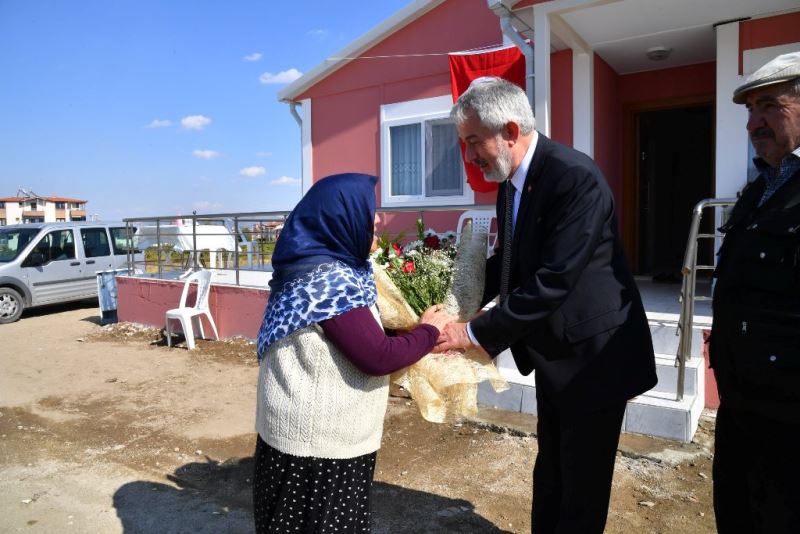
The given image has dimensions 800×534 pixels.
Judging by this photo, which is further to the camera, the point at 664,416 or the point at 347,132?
the point at 347,132

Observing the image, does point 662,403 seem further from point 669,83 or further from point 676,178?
point 676,178

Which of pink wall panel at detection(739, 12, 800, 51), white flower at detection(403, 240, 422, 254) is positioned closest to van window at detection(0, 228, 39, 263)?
white flower at detection(403, 240, 422, 254)

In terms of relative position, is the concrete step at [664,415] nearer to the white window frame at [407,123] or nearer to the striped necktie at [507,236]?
the striped necktie at [507,236]

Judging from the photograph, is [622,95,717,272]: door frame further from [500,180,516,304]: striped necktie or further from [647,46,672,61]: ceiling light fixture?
[500,180,516,304]: striped necktie

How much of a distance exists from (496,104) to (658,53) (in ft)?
19.1

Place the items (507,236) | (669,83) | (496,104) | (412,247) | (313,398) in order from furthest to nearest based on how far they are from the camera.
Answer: (669,83) < (412,247) < (507,236) < (496,104) < (313,398)

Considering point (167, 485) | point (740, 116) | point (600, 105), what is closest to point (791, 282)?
point (167, 485)

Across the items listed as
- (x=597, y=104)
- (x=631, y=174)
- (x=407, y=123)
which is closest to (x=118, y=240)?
(x=407, y=123)

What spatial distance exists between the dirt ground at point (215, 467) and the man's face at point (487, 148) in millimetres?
1968

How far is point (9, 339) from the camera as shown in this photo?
9.23 meters

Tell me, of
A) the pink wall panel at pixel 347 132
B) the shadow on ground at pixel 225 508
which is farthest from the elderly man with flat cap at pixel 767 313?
the pink wall panel at pixel 347 132

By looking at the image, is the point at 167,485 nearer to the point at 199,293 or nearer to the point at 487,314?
the point at 487,314

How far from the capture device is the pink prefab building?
18.1 feet

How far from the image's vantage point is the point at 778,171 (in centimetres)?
190
